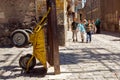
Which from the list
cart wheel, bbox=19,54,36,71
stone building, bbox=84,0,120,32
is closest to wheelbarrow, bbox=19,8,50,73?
cart wheel, bbox=19,54,36,71

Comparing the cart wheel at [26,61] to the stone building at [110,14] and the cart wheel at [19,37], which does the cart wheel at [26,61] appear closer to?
the cart wheel at [19,37]

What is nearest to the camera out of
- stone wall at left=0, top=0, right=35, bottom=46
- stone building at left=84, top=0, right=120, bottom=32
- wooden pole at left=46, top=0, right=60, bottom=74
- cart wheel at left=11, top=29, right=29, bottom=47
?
wooden pole at left=46, top=0, right=60, bottom=74

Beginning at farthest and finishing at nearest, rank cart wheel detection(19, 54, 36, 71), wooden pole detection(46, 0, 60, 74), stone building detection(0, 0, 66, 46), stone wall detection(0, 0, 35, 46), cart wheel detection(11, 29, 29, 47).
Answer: stone wall detection(0, 0, 35, 46), stone building detection(0, 0, 66, 46), cart wheel detection(11, 29, 29, 47), cart wheel detection(19, 54, 36, 71), wooden pole detection(46, 0, 60, 74)

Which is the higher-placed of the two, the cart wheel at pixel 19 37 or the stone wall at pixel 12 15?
the stone wall at pixel 12 15

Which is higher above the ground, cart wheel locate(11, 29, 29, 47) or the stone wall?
the stone wall

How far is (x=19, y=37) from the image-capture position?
49.0ft

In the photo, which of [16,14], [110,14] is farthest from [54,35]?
[110,14]

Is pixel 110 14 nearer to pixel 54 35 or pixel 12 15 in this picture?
pixel 12 15

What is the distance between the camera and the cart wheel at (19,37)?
48.8ft

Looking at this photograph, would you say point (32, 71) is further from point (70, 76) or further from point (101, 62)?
point (101, 62)

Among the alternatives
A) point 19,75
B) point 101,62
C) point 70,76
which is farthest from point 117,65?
point 19,75

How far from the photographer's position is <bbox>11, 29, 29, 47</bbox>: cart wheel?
1488 centimetres

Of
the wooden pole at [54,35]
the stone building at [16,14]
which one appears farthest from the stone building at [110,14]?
the wooden pole at [54,35]

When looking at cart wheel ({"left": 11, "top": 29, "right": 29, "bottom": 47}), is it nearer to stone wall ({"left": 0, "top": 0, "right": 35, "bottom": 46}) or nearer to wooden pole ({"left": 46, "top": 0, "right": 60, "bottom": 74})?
stone wall ({"left": 0, "top": 0, "right": 35, "bottom": 46})
